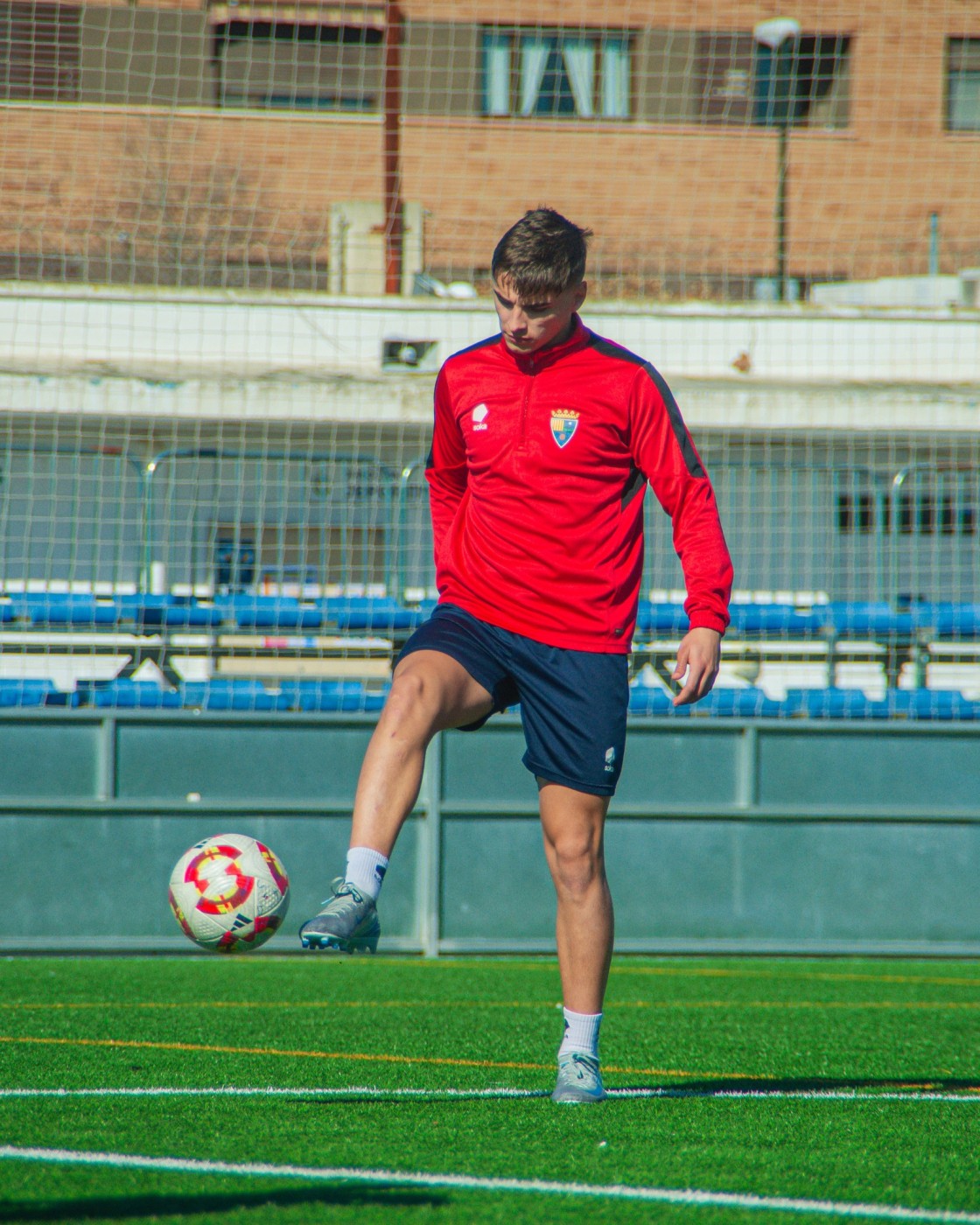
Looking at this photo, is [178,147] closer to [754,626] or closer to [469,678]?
[754,626]

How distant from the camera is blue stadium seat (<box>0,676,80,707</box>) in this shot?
28.3 feet

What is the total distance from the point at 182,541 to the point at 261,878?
234 inches

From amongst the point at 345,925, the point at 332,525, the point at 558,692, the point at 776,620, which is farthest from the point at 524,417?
the point at 776,620

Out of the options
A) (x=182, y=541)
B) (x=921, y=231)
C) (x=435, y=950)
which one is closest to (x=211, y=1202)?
(x=435, y=950)

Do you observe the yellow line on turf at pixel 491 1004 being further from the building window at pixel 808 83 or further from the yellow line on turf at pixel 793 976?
the building window at pixel 808 83

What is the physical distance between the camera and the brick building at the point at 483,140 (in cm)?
1105

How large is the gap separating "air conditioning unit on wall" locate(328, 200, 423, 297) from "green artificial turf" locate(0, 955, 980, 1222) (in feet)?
22.7

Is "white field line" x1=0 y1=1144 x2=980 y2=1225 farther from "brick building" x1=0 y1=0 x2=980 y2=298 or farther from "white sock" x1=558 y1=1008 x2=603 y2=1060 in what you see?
"brick building" x1=0 y1=0 x2=980 y2=298

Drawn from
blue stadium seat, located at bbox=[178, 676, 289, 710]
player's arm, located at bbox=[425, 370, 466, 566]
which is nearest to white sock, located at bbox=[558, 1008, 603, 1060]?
player's arm, located at bbox=[425, 370, 466, 566]

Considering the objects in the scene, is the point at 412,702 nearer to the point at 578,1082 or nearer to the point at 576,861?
the point at 576,861

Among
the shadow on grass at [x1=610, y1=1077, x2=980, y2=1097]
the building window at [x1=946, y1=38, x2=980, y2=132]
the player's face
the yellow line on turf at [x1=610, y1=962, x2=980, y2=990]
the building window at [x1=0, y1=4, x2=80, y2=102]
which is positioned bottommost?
the yellow line on turf at [x1=610, y1=962, x2=980, y2=990]

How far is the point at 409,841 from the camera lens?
8398 mm

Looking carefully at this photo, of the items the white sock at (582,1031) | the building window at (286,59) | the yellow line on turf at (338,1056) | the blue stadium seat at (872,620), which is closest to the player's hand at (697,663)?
the white sock at (582,1031)

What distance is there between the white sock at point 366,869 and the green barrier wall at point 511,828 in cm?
509
